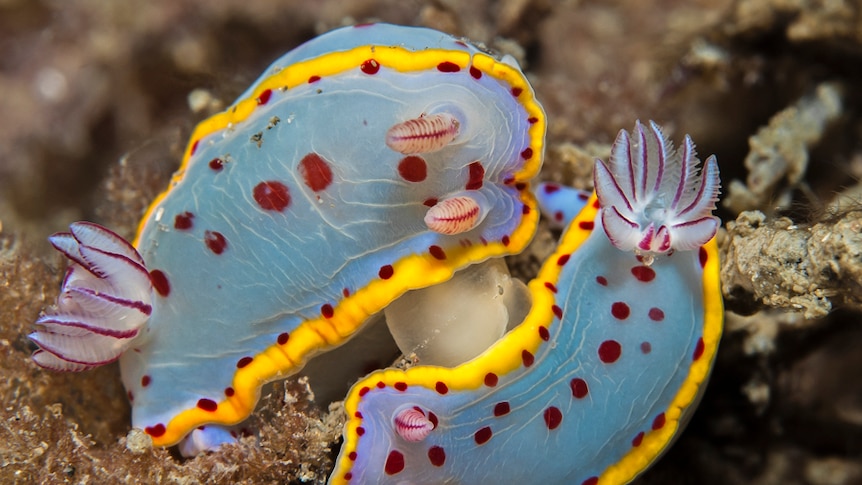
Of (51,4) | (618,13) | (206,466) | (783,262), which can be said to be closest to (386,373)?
(206,466)

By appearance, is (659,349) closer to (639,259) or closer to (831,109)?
(639,259)

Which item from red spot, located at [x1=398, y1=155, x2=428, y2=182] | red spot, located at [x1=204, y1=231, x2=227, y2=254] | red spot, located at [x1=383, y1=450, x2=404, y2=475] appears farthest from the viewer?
red spot, located at [x1=204, y1=231, x2=227, y2=254]

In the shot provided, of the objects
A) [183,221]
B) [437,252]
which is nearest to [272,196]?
[183,221]

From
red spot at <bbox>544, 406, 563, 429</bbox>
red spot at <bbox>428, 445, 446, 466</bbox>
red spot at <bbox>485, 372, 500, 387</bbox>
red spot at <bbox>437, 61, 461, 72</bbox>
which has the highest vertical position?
red spot at <bbox>437, 61, 461, 72</bbox>

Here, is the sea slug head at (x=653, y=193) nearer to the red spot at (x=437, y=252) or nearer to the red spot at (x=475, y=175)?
the red spot at (x=475, y=175)

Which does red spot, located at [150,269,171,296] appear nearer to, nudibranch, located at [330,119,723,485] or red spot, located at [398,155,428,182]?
nudibranch, located at [330,119,723,485]

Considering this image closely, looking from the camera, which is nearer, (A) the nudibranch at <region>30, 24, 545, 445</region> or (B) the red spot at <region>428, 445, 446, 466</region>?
(B) the red spot at <region>428, 445, 446, 466</region>

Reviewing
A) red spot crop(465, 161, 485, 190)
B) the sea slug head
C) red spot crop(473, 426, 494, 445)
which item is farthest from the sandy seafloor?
red spot crop(465, 161, 485, 190)
